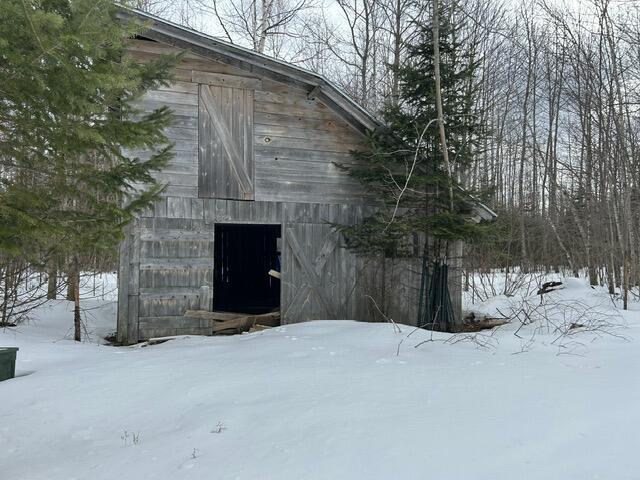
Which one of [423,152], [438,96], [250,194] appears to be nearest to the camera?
[438,96]

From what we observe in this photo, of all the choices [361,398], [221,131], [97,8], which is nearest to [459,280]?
[221,131]

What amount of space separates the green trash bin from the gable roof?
17.1ft

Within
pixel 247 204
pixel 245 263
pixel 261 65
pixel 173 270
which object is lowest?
pixel 245 263

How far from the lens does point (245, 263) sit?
55.9 ft

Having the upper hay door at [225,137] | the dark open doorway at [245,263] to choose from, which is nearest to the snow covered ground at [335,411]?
the upper hay door at [225,137]

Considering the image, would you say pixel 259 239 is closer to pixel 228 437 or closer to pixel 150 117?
pixel 150 117

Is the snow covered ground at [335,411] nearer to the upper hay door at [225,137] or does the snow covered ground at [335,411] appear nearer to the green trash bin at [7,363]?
the green trash bin at [7,363]

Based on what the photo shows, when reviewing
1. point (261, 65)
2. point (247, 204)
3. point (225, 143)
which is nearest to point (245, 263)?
point (247, 204)

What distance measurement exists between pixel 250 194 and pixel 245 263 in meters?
7.99

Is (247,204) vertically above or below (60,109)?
below

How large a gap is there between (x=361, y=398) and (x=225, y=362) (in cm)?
226

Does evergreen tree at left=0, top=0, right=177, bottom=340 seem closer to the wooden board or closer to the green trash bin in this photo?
the green trash bin

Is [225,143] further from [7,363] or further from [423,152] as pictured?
[7,363]

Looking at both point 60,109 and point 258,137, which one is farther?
point 258,137
